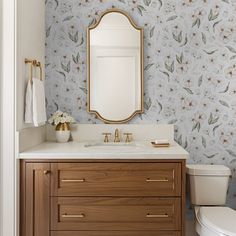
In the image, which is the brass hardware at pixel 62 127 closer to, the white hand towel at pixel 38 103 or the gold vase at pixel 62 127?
the gold vase at pixel 62 127

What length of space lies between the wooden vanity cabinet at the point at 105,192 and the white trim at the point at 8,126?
0.26ft

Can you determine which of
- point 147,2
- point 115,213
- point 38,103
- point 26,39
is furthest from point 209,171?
point 26,39

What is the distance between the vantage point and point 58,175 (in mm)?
2178

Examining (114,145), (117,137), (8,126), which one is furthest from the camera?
(117,137)

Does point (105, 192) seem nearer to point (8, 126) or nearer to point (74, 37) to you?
point (8, 126)

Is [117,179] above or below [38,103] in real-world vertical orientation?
below

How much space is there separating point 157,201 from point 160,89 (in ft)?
3.22

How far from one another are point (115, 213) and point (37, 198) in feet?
1.64

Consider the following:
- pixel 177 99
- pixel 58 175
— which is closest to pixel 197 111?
pixel 177 99

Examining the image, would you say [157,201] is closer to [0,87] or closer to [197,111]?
[197,111]

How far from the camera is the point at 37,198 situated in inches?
85.6

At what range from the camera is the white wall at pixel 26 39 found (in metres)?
2.17

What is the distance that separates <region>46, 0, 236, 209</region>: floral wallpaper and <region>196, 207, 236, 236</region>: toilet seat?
531 millimetres

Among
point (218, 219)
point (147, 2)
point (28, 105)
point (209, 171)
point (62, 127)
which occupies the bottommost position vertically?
point (218, 219)
